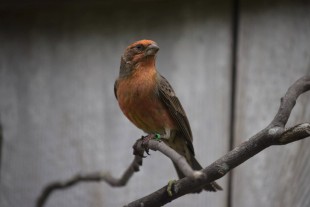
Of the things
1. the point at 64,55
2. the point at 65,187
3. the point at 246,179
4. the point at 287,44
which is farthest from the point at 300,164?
the point at 64,55

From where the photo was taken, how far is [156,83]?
12.7ft

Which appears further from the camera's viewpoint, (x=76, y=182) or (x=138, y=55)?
(x=76, y=182)

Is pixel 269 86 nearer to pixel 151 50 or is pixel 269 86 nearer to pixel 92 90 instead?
pixel 151 50

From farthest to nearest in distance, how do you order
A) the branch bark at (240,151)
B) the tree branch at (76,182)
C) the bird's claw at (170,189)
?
the tree branch at (76,182) < the bird's claw at (170,189) < the branch bark at (240,151)

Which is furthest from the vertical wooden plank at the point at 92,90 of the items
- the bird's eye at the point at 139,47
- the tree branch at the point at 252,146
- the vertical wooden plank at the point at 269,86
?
the tree branch at the point at 252,146

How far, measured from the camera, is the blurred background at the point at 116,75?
13.0 feet

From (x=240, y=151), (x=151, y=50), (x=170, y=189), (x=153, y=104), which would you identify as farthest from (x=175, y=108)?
(x=240, y=151)

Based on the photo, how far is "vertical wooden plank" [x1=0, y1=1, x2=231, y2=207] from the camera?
4199 millimetres

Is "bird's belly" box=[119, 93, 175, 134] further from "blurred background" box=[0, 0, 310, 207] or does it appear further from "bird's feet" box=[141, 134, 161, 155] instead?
"blurred background" box=[0, 0, 310, 207]

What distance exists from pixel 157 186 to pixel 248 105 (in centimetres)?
89

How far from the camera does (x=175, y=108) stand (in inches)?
150

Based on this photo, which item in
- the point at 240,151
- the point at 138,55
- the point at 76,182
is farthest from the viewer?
the point at 76,182

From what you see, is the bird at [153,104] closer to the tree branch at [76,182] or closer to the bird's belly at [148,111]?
the bird's belly at [148,111]

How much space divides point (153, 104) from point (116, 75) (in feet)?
2.48
